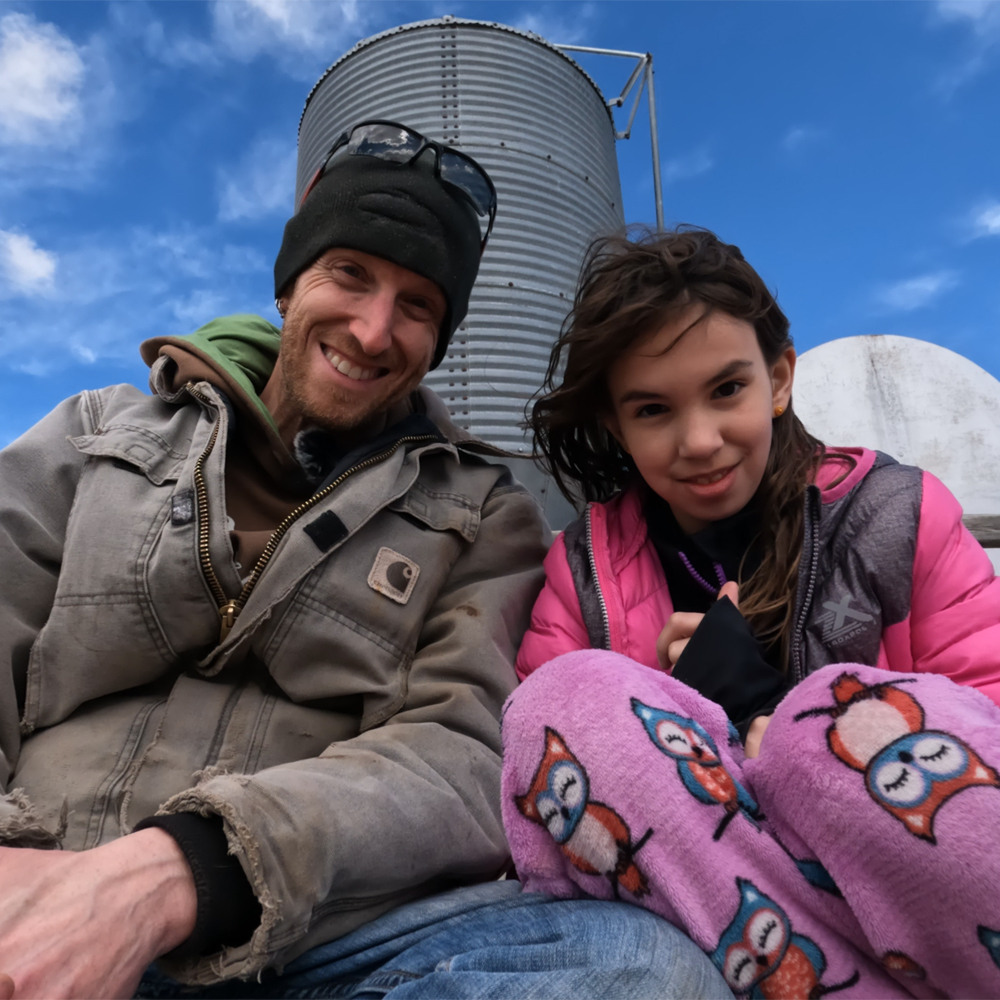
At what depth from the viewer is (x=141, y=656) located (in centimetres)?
136

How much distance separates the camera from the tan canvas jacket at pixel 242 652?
3.86 ft

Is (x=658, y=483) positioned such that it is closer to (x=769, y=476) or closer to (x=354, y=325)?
(x=769, y=476)

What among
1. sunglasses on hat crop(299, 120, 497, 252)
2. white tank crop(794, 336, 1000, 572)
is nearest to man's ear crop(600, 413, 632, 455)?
sunglasses on hat crop(299, 120, 497, 252)

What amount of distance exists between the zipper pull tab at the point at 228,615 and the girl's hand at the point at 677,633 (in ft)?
2.54

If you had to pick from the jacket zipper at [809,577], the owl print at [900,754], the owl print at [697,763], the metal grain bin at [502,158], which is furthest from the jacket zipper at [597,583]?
the metal grain bin at [502,158]

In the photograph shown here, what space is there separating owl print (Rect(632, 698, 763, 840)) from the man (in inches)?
6.0

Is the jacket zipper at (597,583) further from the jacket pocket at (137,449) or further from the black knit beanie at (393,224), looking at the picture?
the jacket pocket at (137,449)

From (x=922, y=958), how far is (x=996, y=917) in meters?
0.10

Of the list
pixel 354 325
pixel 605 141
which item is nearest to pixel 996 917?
pixel 354 325

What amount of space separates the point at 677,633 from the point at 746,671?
0.16m

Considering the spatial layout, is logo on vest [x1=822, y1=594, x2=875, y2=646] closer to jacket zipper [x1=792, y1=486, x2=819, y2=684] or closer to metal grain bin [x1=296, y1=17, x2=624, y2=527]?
jacket zipper [x1=792, y1=486, x2=819, y2=684]

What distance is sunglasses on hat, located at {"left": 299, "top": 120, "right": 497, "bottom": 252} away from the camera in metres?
1.89

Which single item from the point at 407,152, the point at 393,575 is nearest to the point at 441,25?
the point at 407,152

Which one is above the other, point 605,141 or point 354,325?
point 605,141
